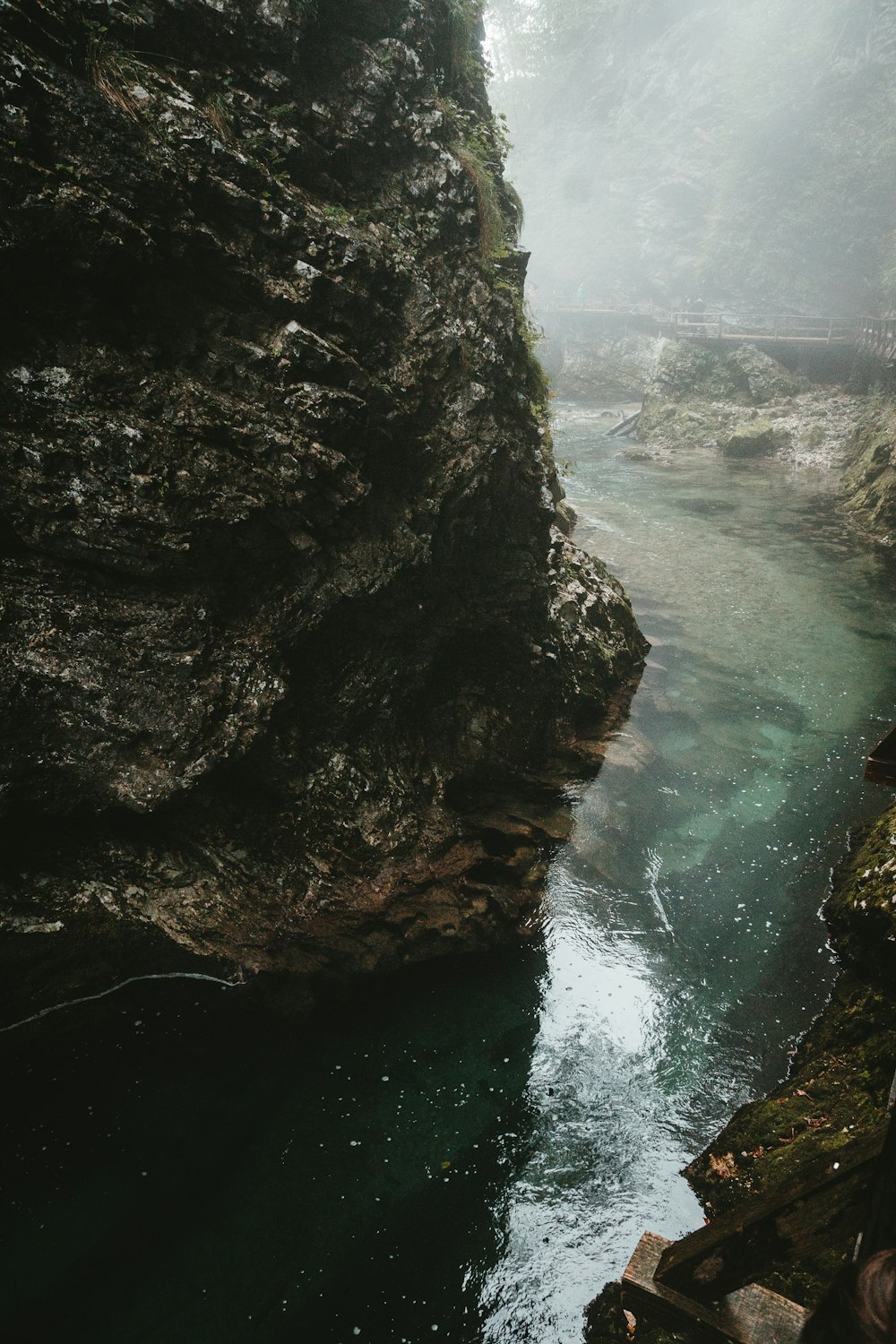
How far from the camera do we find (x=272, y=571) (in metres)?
6.09

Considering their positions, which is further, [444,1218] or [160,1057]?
[160,1057]

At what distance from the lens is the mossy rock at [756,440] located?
23.4 m

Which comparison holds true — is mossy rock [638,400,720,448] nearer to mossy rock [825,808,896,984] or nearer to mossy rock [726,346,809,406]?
mossy rock [726,346,809,406]

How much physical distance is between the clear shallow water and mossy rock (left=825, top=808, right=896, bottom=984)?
0.29 m

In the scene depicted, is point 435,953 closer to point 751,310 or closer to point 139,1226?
point 139,1226

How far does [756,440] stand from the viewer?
23.5m

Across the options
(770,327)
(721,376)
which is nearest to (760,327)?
(770,327)

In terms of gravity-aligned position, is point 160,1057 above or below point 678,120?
below

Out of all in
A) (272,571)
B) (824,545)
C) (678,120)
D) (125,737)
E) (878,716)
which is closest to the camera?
(125,737)

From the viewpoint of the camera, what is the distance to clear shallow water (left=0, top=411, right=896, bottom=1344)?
13.9 ft

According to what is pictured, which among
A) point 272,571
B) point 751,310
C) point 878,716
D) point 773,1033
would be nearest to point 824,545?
point 878,716

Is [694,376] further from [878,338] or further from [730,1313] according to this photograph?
[730,1313]

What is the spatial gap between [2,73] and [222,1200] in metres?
7.77

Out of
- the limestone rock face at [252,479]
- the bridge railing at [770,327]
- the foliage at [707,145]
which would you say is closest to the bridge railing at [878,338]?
the bridge railing at [770,327]
